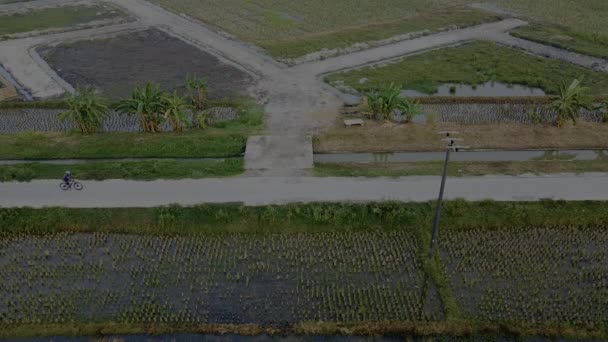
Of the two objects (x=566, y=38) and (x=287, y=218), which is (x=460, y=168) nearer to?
(x=287, y=218)

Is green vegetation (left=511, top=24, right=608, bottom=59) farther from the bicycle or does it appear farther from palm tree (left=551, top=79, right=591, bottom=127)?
the bicycle

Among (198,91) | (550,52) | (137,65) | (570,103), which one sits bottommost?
(137,65)

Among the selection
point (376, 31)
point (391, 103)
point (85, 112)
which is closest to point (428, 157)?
point (391, 103)

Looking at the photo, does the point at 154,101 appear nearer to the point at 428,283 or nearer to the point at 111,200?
the point at 111,200

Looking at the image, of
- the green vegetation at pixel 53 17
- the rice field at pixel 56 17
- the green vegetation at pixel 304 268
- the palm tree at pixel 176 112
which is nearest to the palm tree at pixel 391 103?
the green vegetation at pixel 304 268

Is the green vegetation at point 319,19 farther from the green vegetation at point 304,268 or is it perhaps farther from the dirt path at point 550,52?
the green vegetation at point 304,268
